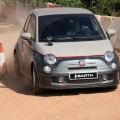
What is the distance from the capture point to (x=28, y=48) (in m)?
10.9

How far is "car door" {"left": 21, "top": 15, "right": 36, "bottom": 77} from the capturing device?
1066 cm

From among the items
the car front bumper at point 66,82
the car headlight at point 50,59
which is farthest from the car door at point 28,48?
the car front bumper at point 66,82

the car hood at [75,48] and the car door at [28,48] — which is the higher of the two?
the car hood at [75,48]

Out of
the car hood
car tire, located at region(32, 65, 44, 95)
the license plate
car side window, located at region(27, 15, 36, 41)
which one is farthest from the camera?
car side window, located at region(27, 15, 36, 41)

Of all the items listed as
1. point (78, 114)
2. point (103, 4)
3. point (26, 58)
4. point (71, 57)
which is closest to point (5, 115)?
point (78, 114)

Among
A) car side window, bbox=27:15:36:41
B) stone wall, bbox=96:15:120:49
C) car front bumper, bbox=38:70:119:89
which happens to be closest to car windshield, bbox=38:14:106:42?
car side window, bbox=27:15:36:41

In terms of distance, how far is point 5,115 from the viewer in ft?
28.4

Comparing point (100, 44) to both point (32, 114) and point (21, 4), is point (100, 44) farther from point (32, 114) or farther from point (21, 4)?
point (21, 4)

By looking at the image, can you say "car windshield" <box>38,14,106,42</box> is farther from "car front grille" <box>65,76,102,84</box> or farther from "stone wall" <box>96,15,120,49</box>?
"stone wall" <box>96,15,120,49</box>

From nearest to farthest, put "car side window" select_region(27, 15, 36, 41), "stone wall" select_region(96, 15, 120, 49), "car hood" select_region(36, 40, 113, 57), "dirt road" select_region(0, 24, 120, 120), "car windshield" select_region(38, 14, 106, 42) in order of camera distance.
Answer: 1. "dirt road" select_region(0, 24, 120, 120)
2. "car hood" select_region(36, 40, 113, 57)
3. "car windshield" select_region(38, 14, 106, 42)
4. "car side window" select_region(27, 15, 36, 41)
5. "stone wall" select_region(96, 15, 120, 49)

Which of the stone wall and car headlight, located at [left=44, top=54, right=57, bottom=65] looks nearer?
car headlight, located at [left=44, top=54, right=57, bottom=65]

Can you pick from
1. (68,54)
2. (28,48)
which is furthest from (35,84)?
(28,48)

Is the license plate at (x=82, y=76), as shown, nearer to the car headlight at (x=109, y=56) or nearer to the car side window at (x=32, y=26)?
Answer: the car headlight at (x=109, y=56)

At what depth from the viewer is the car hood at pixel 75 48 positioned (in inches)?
388
